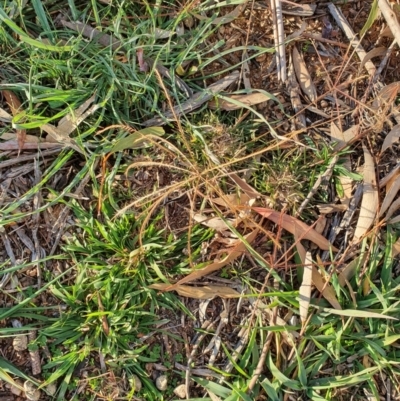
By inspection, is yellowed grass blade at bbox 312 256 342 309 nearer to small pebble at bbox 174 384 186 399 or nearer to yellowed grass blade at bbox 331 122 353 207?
yellowed grass blade at bbox 331 122 353 207

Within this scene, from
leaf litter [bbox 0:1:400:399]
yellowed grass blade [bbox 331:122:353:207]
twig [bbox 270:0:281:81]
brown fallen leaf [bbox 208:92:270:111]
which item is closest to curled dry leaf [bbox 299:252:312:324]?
leaf litter [bbox 0:1:400:399]

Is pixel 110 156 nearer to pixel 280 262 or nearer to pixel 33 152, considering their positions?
pixel 33 152

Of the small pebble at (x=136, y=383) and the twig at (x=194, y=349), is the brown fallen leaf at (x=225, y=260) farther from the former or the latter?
the small pebble at (x=136, y=383)

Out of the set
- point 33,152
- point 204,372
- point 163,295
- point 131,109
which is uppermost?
point 131,109

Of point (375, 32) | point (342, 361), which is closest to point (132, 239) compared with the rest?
point (342, 361)

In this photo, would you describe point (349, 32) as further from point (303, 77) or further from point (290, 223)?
point (290, 223)

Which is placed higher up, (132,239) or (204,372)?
(132,239)

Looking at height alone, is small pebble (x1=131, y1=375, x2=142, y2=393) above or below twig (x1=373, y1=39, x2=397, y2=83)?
below
